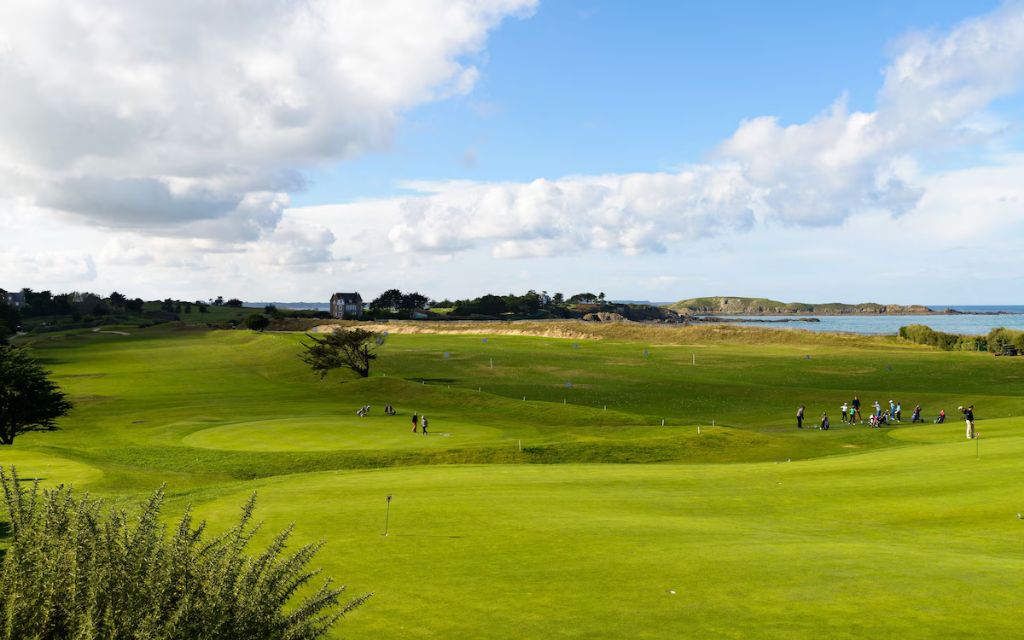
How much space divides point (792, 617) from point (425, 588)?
5.70 metres

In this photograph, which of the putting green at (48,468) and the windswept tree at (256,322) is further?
the windswept tree at (256,322)

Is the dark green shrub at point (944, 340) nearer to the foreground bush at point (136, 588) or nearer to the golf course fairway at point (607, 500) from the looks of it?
the golf course fairway at point (607, 500)

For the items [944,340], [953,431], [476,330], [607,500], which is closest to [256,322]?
[476,330]

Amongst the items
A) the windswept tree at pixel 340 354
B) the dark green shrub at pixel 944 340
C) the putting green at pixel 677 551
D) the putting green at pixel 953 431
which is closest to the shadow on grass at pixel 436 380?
the windswept tree at pixel 340 354

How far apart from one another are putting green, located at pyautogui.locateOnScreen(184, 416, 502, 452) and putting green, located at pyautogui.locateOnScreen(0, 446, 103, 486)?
28.3ft

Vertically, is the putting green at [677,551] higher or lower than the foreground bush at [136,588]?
lower

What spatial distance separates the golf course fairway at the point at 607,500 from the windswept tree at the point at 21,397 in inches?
109

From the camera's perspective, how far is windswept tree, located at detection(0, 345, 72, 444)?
3631 centimetres

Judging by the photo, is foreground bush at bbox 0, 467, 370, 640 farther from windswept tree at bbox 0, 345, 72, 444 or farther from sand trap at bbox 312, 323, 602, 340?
sand trap at bbox 312, 323, 602, 340

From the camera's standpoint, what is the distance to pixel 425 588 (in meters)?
10.8

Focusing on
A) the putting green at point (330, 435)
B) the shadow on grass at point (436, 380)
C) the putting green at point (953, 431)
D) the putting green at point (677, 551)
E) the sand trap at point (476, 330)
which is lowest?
the shadow on grass at point (436, 380)

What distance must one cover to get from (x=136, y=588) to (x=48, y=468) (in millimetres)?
23658

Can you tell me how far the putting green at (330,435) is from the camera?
3525 centimetres

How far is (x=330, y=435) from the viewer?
3794 centimetres
